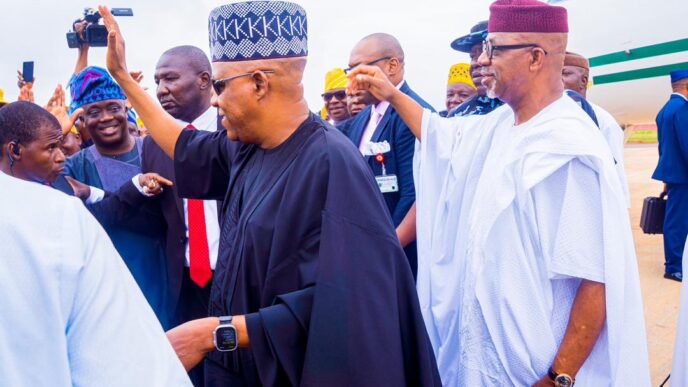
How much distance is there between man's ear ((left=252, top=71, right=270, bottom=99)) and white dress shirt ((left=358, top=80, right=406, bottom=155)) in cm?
157

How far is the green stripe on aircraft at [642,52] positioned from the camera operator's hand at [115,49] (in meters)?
9.38

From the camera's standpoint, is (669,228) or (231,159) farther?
(669,228)

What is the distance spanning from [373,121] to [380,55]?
1.29ft

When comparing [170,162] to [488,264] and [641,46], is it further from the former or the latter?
[641,46]

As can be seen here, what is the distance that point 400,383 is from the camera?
162 centimetres

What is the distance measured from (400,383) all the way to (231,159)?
1.10 meters

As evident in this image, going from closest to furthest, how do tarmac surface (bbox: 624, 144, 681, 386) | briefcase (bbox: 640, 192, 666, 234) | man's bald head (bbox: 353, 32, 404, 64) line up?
1. man's bald head (bbox: 353, 32, 404, 64)
2. tarmac surface (bbox: 624, 144, 681, 386)
3. briefcase (bbox: 640, 192, 666, 234)

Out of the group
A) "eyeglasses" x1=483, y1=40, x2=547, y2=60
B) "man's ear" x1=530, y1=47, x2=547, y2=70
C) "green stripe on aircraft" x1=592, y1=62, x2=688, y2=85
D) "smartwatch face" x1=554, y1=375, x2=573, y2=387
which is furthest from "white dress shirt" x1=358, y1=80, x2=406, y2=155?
"green stripe on aircraft" x1=592, y1=62, x2=688, y2=85

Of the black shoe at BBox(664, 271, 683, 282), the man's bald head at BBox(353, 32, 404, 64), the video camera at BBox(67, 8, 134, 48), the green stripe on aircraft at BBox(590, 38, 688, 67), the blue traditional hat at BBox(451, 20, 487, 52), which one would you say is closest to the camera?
the video camera at BBox(67, 8, 134, 48)

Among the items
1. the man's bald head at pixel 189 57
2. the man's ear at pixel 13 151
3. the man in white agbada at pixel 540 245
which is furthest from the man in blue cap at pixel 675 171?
the man's ear at pixel 13 151

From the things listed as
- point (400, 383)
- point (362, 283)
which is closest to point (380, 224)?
point (362, 283)

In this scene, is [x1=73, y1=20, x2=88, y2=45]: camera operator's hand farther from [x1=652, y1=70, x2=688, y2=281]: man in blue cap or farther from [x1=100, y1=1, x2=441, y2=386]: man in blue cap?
[x1=652, y1=70, x2=688, y2=281]: man in blue cap

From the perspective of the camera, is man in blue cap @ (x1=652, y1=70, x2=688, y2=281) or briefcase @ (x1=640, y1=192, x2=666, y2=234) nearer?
man in blue cap @ (x1=652, y1=70, x2=688, y2=281)

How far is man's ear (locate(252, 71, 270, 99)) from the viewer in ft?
6.07
